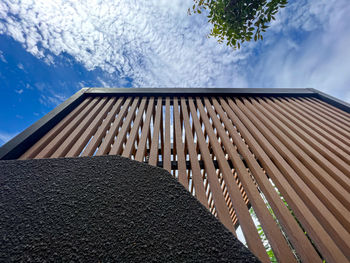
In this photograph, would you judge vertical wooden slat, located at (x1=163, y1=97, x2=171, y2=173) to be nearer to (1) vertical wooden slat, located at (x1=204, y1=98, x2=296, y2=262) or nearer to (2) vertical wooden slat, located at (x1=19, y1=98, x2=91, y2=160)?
(1) vertical wooden slat, located at (x1=204, y1=98, x2=296, y2=262)

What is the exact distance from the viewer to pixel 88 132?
1587 millimetres

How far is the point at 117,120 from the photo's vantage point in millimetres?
1806

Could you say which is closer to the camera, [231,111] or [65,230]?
[65,230]

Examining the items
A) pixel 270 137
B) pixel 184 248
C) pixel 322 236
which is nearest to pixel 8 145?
pixel 184 248

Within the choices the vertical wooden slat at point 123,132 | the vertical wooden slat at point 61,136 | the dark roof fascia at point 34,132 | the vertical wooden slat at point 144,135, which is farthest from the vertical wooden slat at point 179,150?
the dark roof fascia at point 34,132

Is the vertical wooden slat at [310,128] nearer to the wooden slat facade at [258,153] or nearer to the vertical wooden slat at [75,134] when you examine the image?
the wooden slat facade at [258,153]

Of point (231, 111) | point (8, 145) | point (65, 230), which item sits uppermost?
point (231, 111)

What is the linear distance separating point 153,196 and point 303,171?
4.59 ft

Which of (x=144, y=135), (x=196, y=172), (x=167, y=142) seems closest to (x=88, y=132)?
(x=144, y=135)

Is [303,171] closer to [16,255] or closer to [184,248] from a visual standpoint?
[184,248]

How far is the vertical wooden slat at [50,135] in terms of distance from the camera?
1.30 metres

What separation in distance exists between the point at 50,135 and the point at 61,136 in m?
0.13

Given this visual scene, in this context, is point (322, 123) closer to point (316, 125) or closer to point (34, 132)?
point (316, 125)

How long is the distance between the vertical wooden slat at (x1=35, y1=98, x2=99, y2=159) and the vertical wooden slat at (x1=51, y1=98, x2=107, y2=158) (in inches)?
1.3
